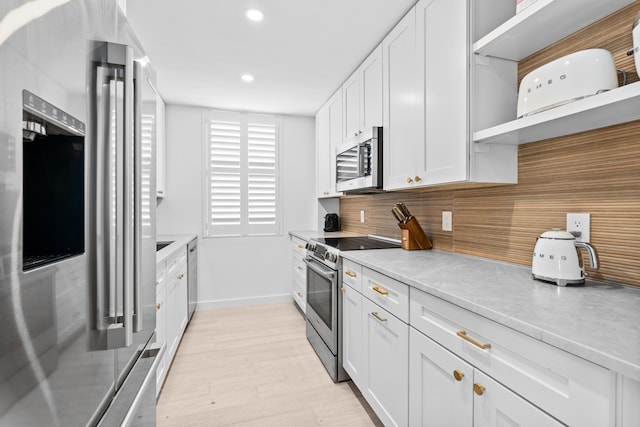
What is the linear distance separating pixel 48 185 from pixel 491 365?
1.20 metres

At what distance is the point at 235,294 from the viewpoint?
12.8ft

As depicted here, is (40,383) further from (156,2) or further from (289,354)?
(289,354)

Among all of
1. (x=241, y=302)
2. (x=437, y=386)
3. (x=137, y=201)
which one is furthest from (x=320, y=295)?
(x=137, y=201)

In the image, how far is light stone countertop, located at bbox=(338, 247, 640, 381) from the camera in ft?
2.27

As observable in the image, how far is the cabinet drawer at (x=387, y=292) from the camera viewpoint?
56.0 inches

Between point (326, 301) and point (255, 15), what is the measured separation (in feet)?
6.50

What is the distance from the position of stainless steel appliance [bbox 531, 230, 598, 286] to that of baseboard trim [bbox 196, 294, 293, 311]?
128 inches

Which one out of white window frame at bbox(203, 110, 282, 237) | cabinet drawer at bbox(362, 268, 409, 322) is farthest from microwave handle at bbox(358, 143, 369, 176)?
white window frame at bbox(203, 110, 282, 237)

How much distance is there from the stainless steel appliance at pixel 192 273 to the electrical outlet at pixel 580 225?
3068 mm

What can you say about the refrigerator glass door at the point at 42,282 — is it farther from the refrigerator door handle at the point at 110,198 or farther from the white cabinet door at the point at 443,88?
the white cabinet door at the point at 443,88

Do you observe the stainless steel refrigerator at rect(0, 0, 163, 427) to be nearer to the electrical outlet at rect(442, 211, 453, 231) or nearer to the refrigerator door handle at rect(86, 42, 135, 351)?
the refrigerator door handle at rect(86, 42, 135, 351)

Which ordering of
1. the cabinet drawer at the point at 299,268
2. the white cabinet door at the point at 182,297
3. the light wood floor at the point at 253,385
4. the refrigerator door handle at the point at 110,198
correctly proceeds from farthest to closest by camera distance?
the cabinet drawer at the point at 299,268
the white cabinet door at the point at 182,297
the light wood floor at the point at 253,385
the refrigerator door handle at the point at 110,198

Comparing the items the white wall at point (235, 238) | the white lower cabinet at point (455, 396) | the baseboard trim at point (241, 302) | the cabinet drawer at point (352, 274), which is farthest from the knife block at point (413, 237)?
the baseboard trim at point (241, 302)

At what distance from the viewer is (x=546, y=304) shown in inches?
37.9
